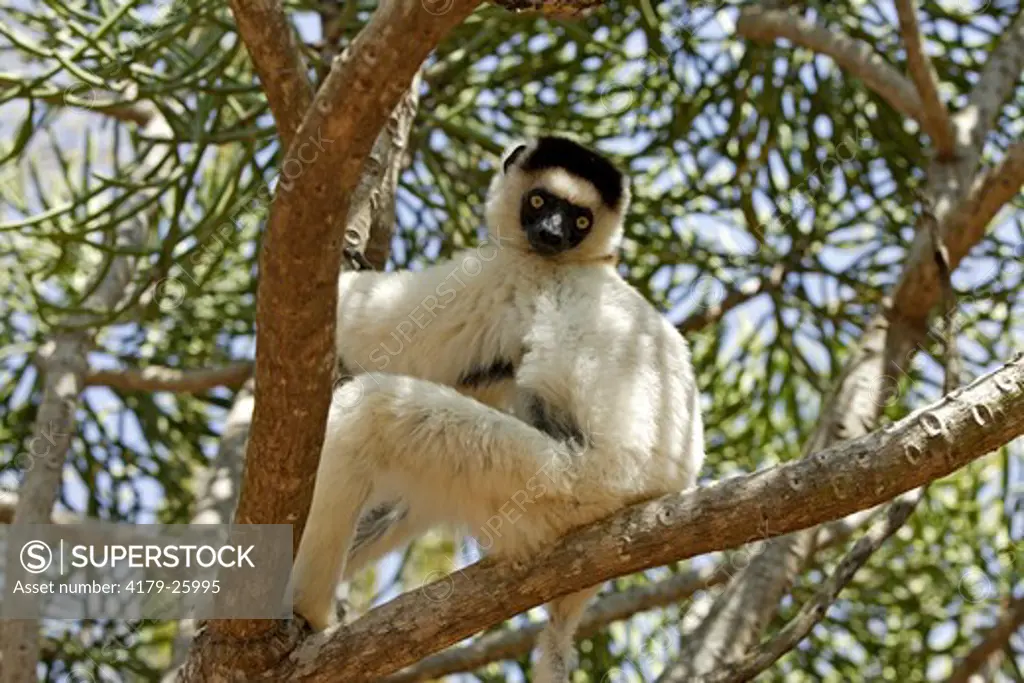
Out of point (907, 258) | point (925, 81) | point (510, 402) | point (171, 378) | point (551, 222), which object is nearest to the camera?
point (510, 402)

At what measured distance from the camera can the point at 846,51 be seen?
19.0 ft

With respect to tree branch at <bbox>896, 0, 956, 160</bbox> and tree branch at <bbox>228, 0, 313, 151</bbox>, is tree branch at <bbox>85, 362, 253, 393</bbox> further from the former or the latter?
tree branch at <bbox>896, 0, 956, 160</bbox>

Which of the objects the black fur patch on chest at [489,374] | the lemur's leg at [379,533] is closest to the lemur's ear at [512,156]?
the black fur patch on chest at [489,374]

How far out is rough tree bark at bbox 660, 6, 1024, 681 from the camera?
16.8ft

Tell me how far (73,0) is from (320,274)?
147 inches

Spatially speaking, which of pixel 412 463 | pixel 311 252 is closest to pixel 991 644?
pixel 412 463

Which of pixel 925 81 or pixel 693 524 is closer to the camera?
pixel 693 524

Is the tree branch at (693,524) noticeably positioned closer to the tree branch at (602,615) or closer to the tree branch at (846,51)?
the tree branch at (602,615)

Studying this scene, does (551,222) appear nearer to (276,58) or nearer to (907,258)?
(276,58)

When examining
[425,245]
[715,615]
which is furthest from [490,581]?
[425,245]

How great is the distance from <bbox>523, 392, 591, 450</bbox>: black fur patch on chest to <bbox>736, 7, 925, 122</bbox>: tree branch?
2.49m

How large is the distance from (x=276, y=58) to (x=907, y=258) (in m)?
3.00

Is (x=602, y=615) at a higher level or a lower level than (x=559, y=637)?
higher

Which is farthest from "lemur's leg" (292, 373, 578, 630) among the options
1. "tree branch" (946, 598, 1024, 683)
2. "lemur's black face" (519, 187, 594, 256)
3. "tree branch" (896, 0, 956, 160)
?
"tree branch" (946, 598, 1024, 683)
